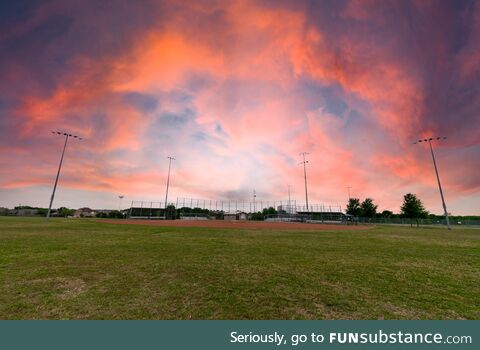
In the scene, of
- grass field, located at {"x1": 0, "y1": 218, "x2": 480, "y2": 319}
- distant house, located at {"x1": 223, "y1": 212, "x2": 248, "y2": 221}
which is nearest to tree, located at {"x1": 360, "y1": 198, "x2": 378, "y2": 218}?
distant house, located at {"x1": 223, "y1": 212, "x2": 248, "y2": 221}

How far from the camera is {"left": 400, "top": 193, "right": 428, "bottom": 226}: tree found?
57375mm

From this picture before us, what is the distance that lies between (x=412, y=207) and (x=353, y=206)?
1483 inches

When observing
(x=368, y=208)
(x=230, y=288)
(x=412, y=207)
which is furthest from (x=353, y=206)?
(x=230, y=288)

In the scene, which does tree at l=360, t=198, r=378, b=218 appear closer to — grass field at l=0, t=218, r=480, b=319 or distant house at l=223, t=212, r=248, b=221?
distant house at l=223, t=212, r=248, b=221

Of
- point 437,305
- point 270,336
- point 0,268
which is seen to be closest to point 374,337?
point 270,336

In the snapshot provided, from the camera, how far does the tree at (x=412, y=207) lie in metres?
57.4

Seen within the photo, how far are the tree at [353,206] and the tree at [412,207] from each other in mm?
33453

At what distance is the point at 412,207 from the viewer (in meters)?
57.8

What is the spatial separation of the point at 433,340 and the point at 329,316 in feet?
4.96

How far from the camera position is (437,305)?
4477 millimetres

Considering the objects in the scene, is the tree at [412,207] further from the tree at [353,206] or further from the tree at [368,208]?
the tree at [353,206]

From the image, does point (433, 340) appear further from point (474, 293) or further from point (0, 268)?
Answer: point (0, 268)

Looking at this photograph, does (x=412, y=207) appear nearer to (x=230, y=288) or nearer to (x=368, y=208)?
(x=368, y=208)

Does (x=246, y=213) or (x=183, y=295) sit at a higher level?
(x=246, y=213)
